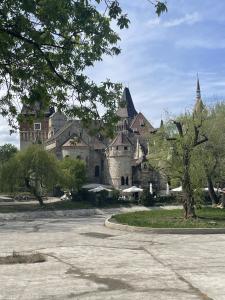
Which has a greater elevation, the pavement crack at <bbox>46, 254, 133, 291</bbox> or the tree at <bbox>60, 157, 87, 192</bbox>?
the tree at <bbox>60, 157, 87, 192</bbox>

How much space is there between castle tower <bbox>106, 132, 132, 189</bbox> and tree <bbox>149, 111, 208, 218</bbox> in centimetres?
4181

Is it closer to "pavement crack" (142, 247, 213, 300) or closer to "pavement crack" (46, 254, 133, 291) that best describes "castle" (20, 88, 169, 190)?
"pavement crack" (142, 247, 213, 300)

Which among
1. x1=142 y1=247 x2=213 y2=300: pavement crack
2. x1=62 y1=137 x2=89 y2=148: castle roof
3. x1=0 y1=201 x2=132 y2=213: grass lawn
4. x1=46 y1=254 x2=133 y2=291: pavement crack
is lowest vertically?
x1=142 y1=247 x2=213 y2=300: pavement crack

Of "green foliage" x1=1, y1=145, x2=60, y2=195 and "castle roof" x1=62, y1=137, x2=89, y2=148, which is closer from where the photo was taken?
"castle roof" x1=62, y1=137, x2=89, y2=148

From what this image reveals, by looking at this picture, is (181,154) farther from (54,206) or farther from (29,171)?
(54,206)

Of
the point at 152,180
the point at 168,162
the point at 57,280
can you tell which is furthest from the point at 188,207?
the point at 152,180

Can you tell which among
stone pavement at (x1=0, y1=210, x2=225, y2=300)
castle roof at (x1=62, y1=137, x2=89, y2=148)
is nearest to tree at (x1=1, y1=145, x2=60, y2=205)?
castle roof at (x1=62, y1=137, x2=89, y2=148)

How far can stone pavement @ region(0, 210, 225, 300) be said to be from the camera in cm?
1037

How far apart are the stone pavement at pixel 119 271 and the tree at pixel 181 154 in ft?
24.9

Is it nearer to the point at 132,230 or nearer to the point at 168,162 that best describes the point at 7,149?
the point at 168,162

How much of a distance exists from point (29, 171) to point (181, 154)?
2263 cm

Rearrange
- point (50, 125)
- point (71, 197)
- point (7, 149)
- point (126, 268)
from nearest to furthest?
point (126, 268) < point (71, 197) < point (7, 149) < point (50, 125)

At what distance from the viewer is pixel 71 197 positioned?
195ft

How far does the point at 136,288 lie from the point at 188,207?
61.5ft
